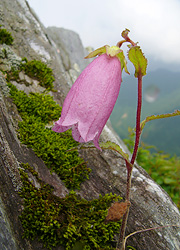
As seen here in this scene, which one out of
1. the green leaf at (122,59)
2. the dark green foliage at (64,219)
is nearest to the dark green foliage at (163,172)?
the dark green foliage at (64,219)

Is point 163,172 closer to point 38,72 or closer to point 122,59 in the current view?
point 38,72

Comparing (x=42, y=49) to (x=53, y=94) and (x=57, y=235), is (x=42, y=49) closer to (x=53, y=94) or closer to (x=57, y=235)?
(x=53, y=94)

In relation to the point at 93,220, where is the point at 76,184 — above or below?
above

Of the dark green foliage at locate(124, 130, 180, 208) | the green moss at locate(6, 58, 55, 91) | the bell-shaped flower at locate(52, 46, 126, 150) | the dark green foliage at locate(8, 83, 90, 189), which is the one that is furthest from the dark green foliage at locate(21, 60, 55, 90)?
the dark green foliage at locate(124, 130, 180, 208)

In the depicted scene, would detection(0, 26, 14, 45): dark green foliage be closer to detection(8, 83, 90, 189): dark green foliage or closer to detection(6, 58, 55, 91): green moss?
detection(6, 58, 55, 91): green moss

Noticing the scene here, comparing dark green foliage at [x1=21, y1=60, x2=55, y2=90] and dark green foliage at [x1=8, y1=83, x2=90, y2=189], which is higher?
dark green foliage at [x1=21, y1=60, x2=55, y2=90]

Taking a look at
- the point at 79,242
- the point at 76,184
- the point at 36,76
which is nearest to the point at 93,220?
the point at 79,242
